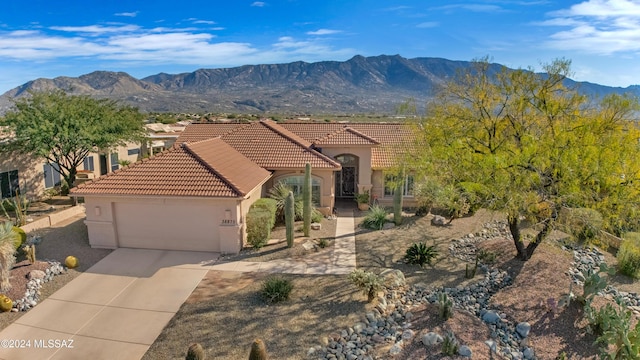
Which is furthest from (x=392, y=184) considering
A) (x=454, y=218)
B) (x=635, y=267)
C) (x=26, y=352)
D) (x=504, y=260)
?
(x=26, y=352)

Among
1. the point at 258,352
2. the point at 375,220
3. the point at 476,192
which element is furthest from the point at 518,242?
the point at 258,352

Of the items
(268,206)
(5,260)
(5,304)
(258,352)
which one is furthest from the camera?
(268,206)

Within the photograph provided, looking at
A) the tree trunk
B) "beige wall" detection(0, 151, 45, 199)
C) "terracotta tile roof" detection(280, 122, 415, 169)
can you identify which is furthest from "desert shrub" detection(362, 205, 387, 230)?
"beige wall" detection(0, 151, 45, 199)

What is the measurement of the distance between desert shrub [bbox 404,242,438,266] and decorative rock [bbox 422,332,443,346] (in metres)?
5.40

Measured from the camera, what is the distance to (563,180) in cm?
1304

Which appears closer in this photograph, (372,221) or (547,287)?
(547,287)

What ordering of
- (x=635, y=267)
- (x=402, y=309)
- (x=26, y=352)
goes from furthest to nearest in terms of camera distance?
(x=635, y=267) → (x=402, y=309) → (x=26, y=352)

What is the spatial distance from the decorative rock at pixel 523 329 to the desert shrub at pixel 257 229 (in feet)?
34.0

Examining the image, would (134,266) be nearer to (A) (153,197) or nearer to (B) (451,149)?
(A) (153,197)

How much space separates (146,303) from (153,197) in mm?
5169

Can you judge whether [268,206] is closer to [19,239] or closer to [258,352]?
[258,352]

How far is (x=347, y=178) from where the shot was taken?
27.0 meters

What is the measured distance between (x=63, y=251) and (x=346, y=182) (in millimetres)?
16990

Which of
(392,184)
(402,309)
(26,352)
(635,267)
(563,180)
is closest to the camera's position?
(26,352)
